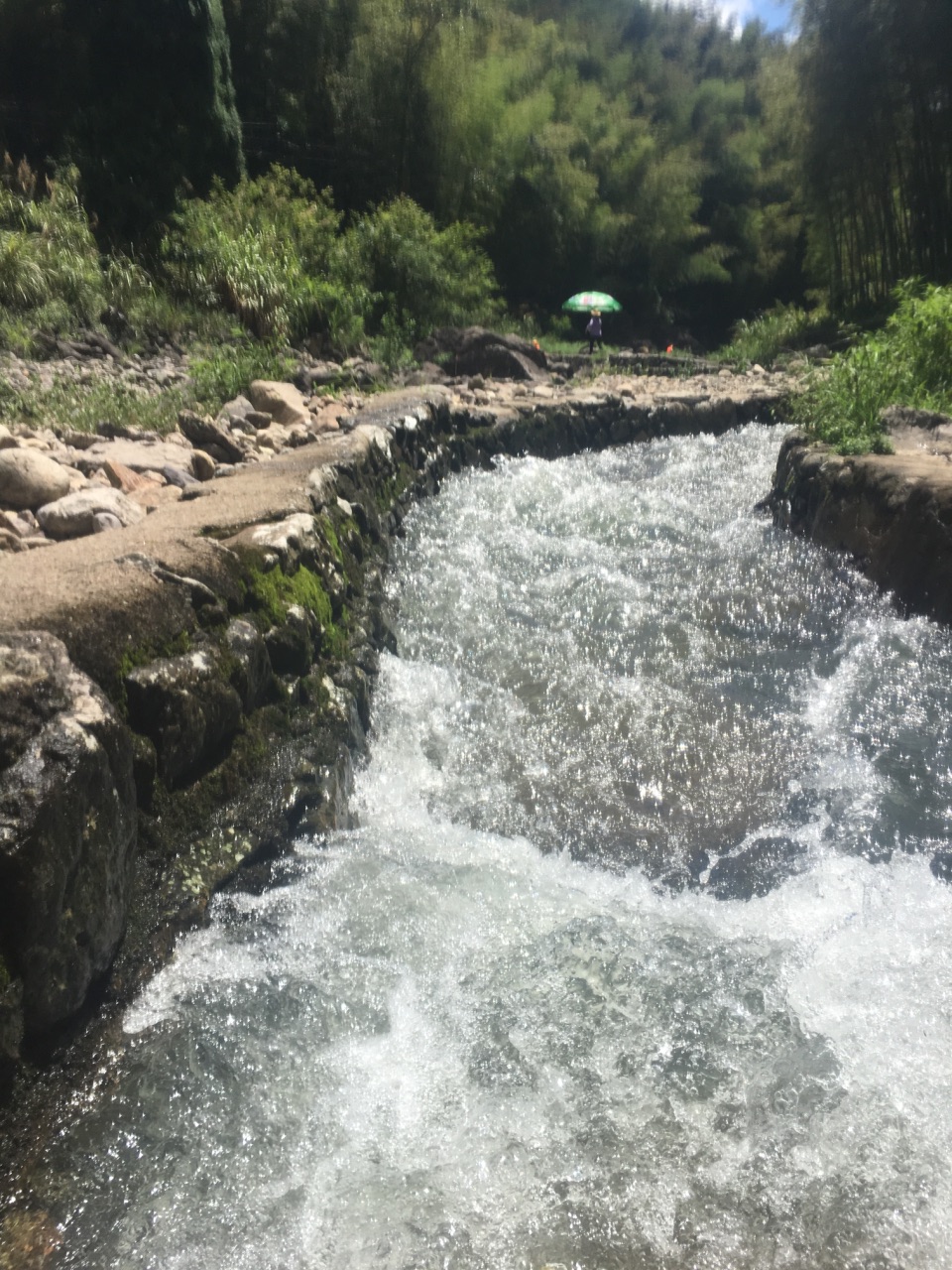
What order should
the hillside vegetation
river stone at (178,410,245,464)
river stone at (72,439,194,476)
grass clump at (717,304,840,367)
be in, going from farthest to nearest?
grass clump at (717,304,840,367), the hillside vegetation, river stone at (178,410,245,464), river stone at (72,439,194,476)

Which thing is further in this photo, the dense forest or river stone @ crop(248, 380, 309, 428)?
the dense forest

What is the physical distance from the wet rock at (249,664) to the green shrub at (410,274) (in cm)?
802

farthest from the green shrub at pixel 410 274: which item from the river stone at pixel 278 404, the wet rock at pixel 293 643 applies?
the wet rock at pixel 293 643

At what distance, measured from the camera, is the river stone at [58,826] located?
5.52 feet

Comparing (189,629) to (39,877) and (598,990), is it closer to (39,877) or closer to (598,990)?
(39,877)

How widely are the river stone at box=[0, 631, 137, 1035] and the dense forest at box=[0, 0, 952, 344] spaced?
644 cm

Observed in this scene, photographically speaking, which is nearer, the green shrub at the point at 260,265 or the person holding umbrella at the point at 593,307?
the green shrub at the point at 260,265

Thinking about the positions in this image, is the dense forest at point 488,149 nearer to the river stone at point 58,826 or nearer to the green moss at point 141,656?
the green moss at point 141,656

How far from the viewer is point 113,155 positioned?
11.0 metres

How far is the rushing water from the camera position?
1757 millimetres

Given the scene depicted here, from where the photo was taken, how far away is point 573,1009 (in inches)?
89.9

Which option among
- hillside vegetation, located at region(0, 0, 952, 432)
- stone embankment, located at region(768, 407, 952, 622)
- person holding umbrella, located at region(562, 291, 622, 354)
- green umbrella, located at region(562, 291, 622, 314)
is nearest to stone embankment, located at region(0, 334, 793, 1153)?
stone embankment, located at region(768, 407, 952, 622)

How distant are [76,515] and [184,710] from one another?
137cm

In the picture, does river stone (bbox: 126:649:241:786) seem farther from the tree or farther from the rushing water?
the tree
